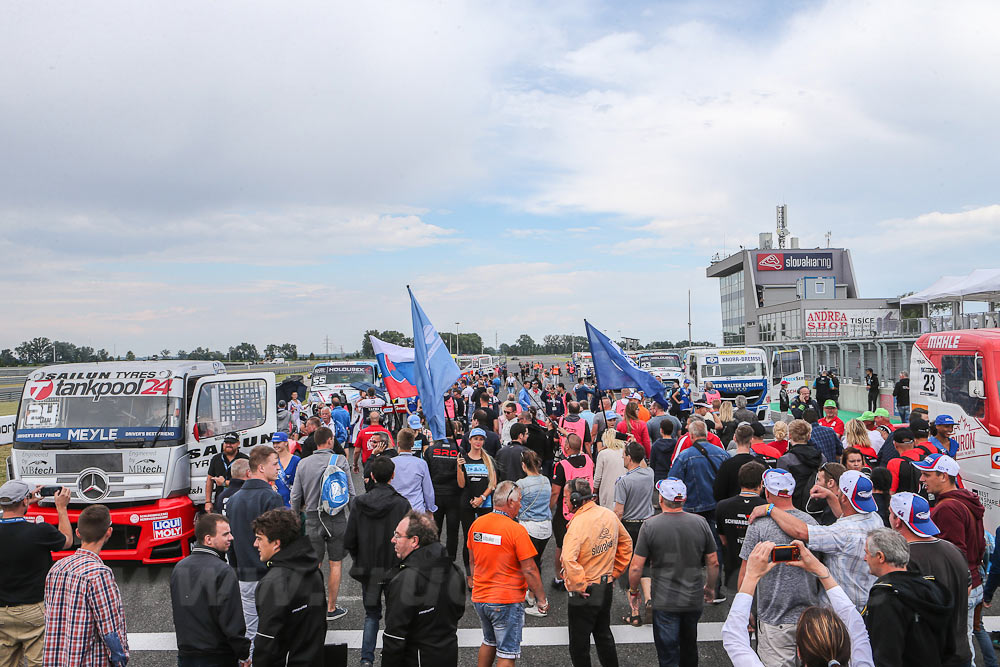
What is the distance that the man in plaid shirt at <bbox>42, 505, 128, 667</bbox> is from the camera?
12.8 feet

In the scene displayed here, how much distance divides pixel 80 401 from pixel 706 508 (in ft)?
24.4

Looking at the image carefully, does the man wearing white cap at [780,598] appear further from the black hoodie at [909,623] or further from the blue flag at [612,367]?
the blue flag at [612,367]

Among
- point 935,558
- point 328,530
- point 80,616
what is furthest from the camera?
point 328,530

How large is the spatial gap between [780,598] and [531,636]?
8.79ft

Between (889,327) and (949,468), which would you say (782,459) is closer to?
(949,468)

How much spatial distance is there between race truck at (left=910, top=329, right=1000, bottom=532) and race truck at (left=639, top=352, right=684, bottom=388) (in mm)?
17066

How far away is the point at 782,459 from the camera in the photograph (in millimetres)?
6582

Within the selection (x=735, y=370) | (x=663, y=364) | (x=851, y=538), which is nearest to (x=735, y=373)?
(x=735, y=370)

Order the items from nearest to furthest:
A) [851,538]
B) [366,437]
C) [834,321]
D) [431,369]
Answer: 1. [851,538]
2. [431,369]
3. [366,437]
4. [834,321]

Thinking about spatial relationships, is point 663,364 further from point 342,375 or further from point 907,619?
point 907,619

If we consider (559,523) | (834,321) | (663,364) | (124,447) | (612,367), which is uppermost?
(834,321)

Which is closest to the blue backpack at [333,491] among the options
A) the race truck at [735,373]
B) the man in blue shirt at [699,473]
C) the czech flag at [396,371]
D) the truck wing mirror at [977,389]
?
the man in blue shirt at [699,473]

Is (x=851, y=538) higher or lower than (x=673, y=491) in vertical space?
lower

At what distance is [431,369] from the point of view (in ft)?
31.1
